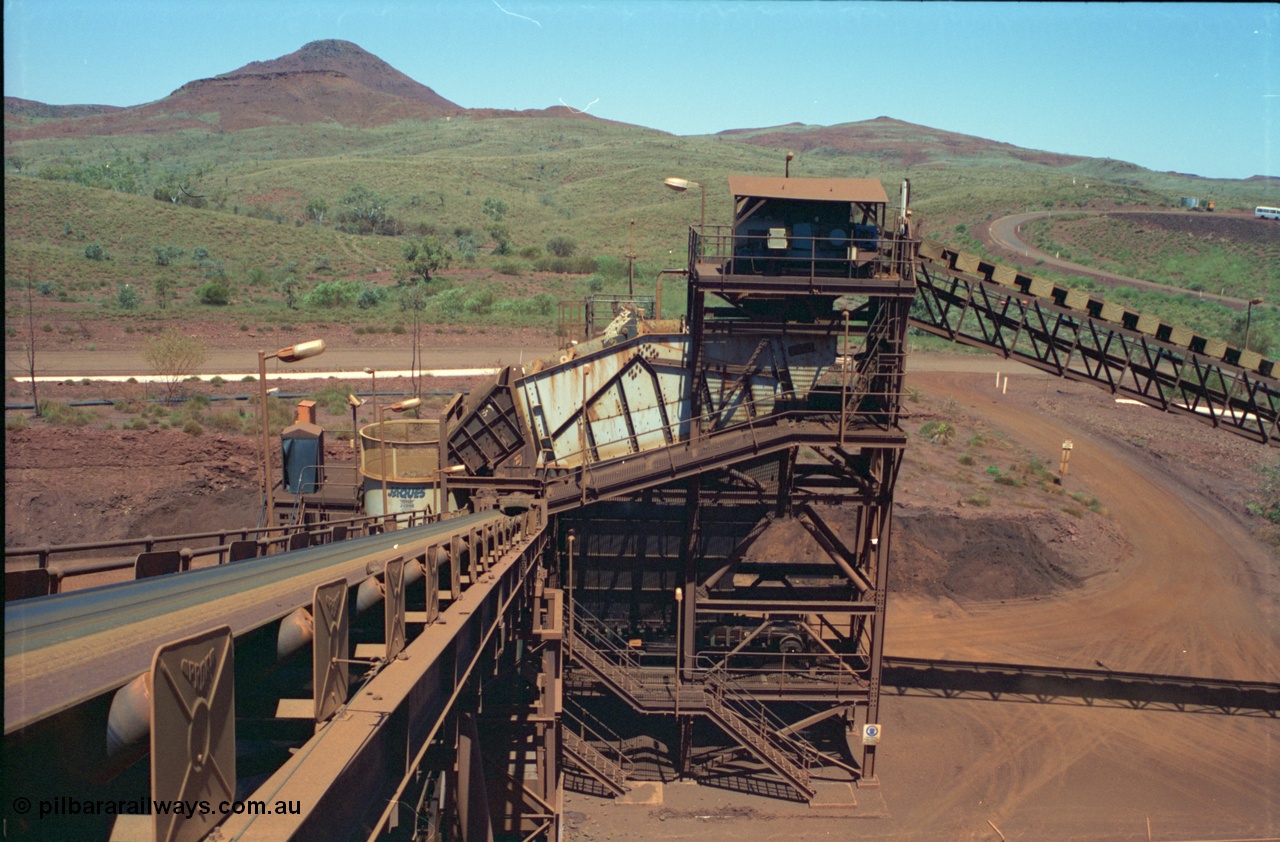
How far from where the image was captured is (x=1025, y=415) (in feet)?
162

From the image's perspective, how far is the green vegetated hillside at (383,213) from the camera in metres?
68.6

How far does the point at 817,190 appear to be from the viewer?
18.4 m

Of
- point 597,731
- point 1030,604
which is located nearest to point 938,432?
point 1030,604

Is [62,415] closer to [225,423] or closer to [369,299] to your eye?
[225,423]

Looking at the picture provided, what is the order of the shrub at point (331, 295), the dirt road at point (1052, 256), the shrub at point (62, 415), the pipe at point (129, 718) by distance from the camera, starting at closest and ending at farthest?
1. the pipe at point (129, 718)
2. the shrub at point (62, 415)
3. the shrub at point (331, 295)
4. the dirt road at point (1052, 256)

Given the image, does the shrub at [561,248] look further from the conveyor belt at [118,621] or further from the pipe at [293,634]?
the pipe at [293,634]

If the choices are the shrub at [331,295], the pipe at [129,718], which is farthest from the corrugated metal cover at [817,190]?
the shrub at [331,295]

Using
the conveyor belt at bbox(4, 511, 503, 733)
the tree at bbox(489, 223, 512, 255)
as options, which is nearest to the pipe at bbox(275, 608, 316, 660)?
the conveyor belt at bbox(4, 511, 503, 733)

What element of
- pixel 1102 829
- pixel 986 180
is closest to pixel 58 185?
pixel 1102 829

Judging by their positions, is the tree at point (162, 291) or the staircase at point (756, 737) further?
the tree at point (162, 291)

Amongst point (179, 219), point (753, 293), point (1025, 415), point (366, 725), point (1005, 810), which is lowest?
point (1005, 810)

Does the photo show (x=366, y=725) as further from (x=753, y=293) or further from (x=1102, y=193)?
(x=1102, y=193)

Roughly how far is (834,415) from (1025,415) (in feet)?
117

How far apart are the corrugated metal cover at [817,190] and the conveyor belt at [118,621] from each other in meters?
13.3
